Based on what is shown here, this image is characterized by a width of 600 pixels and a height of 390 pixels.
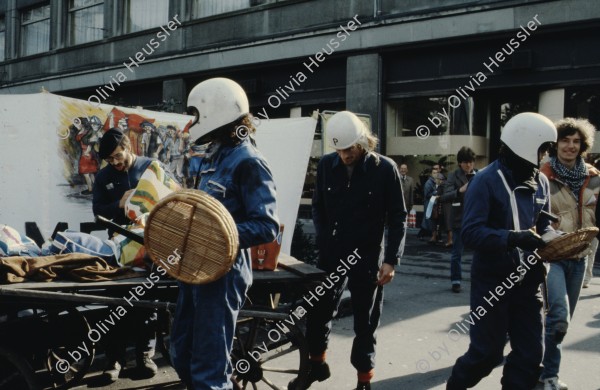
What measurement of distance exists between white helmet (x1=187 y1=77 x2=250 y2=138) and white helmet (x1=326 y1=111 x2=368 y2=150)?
1.39m

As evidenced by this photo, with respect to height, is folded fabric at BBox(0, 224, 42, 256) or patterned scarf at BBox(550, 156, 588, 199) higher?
patterned scarf at BBox(550, 156, 588, 199)

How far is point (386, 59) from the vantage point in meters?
15.9

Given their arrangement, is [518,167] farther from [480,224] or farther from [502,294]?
[502,294]

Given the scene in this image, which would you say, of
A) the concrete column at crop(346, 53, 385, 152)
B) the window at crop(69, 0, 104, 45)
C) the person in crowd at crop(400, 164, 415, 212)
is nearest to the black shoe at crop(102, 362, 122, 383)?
the person in crowd at crop(400, 164, 415, 212)

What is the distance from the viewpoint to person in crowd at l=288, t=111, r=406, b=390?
452 centimetres

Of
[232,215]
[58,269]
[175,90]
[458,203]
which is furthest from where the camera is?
[175,90]

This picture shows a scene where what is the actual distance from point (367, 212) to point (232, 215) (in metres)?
1.64

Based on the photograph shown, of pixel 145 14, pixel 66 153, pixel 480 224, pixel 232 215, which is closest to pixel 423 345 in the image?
pixel 480 224

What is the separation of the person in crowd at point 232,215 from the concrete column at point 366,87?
1291cm

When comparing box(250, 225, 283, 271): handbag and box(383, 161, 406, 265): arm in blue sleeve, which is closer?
box(250, 225, 283, 271): handbag

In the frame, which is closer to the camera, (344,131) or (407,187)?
(344,131)

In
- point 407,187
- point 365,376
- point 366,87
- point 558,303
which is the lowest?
point 365,376

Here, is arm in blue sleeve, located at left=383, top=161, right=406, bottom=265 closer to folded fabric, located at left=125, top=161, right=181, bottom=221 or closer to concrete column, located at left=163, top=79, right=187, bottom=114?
folded fabric, located at left=125, top=161, right=181, bottom=221

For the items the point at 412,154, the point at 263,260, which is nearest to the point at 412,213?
the point at 412,154
